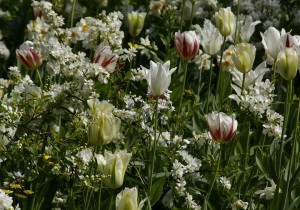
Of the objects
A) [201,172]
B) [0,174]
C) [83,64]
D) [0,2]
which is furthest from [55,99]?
[0,2]

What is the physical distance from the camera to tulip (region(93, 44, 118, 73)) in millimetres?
2981

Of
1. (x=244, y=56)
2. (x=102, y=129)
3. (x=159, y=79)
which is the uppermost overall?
(x=244, y=56)

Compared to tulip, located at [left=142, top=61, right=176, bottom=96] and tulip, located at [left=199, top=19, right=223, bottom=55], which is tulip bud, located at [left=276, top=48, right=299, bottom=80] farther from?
tulip, located at [left=199, top=19, right=223, bottom=55]

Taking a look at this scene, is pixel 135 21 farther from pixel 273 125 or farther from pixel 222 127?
pixel 222 127

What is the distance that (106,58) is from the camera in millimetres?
2986

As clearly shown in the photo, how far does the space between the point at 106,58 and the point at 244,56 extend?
1.70ft

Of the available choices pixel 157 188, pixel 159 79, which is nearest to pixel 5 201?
pixel 159 79

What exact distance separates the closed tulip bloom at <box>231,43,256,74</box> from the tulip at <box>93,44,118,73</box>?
18.0 inches

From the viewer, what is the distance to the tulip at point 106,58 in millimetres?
2981

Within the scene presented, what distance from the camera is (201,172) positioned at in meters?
3.14

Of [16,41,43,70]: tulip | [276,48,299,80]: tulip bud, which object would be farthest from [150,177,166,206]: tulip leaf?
[16,41,43,70]: tulip

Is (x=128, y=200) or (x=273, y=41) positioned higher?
(x=273, y=41)

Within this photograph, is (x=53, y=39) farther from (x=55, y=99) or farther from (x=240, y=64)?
(x=240, y=64)

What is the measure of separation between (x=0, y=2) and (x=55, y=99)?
3.06 metres
